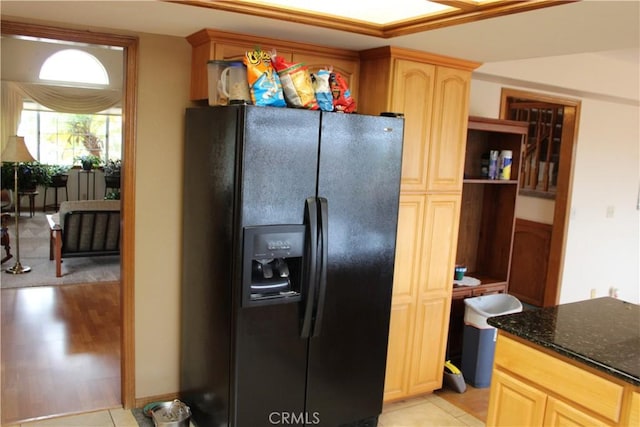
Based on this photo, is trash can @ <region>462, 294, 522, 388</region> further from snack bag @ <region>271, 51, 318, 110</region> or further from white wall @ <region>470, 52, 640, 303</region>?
snack bag @ <region>271, 51, 318, 110</region>

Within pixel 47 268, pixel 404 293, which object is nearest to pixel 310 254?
pixel 404 293

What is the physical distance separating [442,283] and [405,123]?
1030 mm

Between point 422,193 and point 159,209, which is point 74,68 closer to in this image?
point 159,209

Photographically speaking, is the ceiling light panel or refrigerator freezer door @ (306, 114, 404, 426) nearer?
the ceiling light panel

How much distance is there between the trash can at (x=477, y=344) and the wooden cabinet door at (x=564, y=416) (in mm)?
1445

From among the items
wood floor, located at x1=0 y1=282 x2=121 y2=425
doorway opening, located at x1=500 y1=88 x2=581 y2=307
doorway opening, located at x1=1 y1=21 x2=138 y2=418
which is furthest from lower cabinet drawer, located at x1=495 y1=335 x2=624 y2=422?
doorway opening, located at x1=500 y1=88 x2=581 y2=307

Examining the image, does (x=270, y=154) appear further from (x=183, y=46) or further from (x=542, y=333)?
(x=542, y=333)

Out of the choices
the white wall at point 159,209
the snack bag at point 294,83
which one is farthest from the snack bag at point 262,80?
the white wall at point 159,209

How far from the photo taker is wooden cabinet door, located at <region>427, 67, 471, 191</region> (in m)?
3.11

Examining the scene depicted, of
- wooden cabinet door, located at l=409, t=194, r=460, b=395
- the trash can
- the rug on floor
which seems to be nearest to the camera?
wooden cabinet door, located at l=409, t=194, r=460, b=395

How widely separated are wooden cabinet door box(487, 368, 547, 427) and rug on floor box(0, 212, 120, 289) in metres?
4.57

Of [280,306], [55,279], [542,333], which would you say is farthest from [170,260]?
[55,279]

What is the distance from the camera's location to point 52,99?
30.7 ft

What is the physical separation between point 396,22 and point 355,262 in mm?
1169
